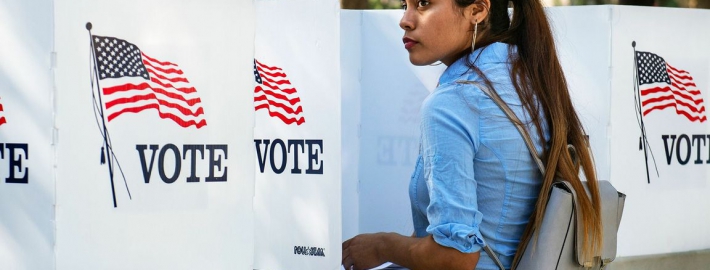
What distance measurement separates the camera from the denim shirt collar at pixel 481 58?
2.50 metres

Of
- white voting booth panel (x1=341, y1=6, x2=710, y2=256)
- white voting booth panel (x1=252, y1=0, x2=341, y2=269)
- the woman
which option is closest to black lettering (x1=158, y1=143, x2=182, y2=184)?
the woman

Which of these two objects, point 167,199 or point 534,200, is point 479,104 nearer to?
point 534,200

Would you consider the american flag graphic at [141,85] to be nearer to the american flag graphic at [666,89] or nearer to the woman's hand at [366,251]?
the woman's hand at [366,251]

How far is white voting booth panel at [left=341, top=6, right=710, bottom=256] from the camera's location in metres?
4.96

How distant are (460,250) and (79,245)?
1286 millimetres

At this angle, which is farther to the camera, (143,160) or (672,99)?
(672,99)

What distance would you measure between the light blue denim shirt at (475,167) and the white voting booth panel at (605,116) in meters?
2.53

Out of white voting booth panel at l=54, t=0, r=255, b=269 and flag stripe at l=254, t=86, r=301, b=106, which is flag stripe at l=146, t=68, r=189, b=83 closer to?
white voting booth panel at l=54, t=0, r=255, b=269

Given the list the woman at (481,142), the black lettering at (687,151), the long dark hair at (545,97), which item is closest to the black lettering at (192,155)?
the woman at (481,142)

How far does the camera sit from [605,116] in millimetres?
4953

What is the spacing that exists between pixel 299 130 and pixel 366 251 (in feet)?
5.65

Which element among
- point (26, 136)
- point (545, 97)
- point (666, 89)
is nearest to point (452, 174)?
point (545, 97)

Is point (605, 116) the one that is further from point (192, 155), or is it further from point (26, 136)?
point (26, 136)

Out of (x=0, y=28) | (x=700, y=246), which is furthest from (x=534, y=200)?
(x=700, y=246)
